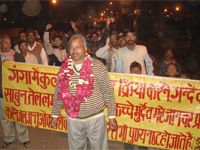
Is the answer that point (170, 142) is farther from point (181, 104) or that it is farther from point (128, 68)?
point (128, 68)

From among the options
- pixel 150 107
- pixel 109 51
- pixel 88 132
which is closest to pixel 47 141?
pixel 88 132

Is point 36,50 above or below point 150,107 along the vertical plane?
above

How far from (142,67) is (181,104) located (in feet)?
3.74

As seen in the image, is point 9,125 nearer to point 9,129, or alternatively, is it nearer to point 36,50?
point 9,129

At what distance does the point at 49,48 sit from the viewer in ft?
20.2

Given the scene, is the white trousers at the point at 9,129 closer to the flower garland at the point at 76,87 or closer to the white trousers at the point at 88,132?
the white trousers at the point at 88,132

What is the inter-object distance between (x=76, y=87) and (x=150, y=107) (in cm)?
141

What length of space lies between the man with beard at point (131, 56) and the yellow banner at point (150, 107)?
0.65m

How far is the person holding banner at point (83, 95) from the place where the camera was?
273 centimetres

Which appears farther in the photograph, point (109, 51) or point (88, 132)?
point (109, 51)

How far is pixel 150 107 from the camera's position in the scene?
3.45m

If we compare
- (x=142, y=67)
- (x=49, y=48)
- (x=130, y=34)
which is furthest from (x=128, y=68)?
(x=49, y=48)

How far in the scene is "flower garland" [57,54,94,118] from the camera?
2.71m

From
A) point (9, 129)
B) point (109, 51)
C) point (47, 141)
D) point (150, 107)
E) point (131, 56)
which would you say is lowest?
point (47, 141)
